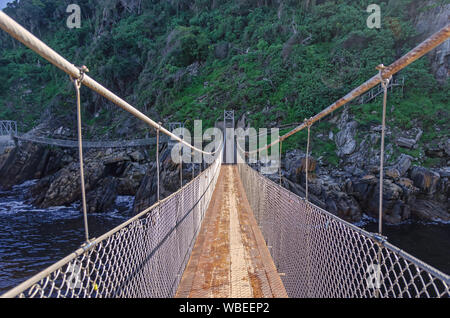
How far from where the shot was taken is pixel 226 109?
17531 millimetres

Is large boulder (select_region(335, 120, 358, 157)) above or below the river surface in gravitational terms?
above

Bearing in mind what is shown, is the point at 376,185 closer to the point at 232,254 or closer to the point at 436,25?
the point at 232,254

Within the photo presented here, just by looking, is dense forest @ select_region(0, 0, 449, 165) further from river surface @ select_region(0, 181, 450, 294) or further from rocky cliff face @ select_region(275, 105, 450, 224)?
river surface @ select_region(0, 181, 450, 294)

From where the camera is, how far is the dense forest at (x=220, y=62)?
13.1m

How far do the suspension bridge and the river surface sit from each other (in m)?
6.97

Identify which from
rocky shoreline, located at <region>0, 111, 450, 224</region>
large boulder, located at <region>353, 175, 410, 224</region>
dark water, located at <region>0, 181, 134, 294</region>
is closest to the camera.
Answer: dark water, located at <region>0, 181, 134, 294</region>

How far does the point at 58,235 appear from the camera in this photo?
955cm

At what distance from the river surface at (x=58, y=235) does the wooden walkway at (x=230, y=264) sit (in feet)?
21.9

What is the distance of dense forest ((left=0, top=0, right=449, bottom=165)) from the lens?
43.0 ft

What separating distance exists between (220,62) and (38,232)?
18805mm

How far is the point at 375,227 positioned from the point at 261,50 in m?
16.5

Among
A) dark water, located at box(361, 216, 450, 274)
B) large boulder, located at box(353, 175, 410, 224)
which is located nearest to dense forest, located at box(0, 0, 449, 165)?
large boulder, located at box(353, 175, 410, 224)

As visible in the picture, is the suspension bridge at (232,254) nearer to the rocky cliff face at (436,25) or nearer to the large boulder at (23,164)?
the rocky cliff face at (436,25)

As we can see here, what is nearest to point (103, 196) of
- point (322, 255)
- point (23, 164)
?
point (23, 164)
